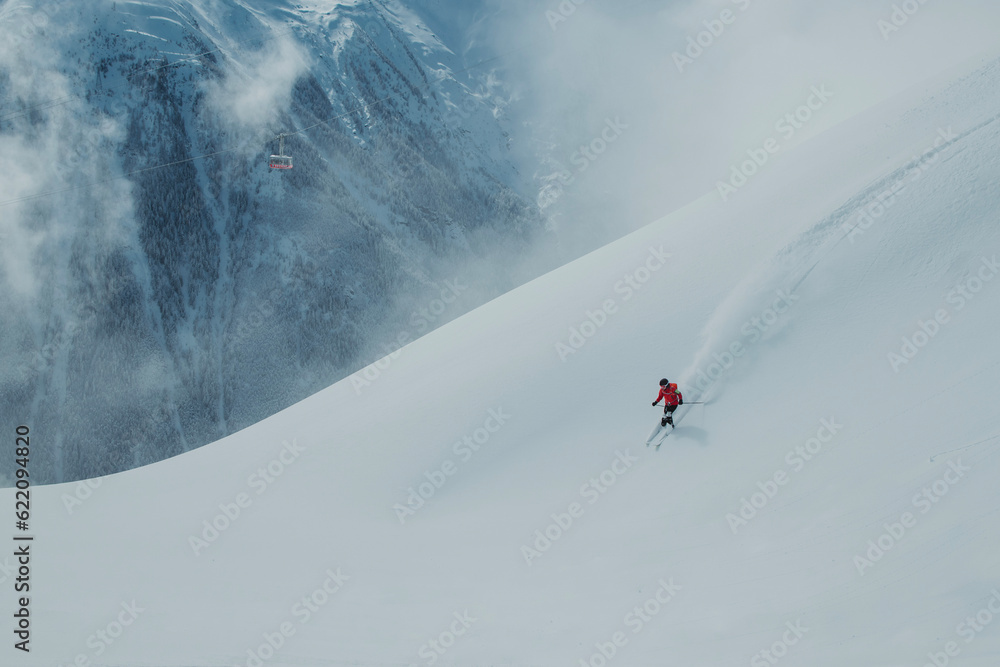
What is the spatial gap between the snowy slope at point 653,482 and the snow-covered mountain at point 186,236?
318 ft

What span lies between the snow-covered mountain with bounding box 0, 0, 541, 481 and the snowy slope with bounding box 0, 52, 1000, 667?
96906mm

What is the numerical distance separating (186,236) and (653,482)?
410 ft

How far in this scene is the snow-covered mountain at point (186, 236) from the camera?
4043 inches

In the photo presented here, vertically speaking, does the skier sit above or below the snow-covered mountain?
above

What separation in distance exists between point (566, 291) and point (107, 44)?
14001 centimetres

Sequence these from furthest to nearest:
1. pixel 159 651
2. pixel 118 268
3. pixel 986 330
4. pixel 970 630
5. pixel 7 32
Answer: pixel 7 32 → pixel 118 268 → pixel 986 330 → pixel 159 651 → pixel 970 630

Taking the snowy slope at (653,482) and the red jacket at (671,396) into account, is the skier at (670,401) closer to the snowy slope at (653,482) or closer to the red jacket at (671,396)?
the red jacket at (671,396)

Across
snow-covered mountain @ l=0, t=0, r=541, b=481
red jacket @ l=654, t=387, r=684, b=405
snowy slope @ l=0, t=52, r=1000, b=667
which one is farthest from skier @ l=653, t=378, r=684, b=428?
snow-covered mountain @ l=0, t=0, r=541, b=481

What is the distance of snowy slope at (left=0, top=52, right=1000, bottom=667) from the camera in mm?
8914

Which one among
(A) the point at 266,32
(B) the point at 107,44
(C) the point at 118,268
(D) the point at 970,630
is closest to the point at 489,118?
(A) the point at 266,32

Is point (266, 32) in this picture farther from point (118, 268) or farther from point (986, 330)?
point (986, 330)

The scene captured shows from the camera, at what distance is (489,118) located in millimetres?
183750

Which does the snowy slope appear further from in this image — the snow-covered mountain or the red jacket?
the snow-covered mountain

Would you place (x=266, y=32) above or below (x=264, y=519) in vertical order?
below
